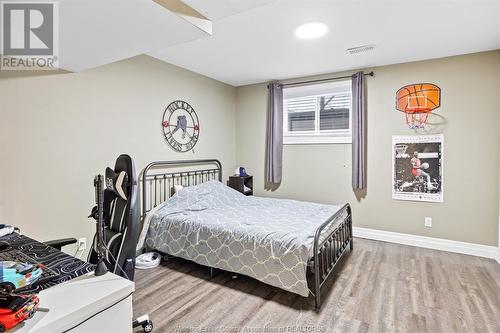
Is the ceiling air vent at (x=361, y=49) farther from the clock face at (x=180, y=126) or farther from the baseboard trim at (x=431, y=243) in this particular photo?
the baseboard trim at (x=431, y=243)

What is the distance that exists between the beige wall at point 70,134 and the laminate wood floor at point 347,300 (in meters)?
1.09

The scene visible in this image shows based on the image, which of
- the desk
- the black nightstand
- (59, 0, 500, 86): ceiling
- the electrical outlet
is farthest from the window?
the desk

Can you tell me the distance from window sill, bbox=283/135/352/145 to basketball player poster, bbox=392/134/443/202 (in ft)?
2.27

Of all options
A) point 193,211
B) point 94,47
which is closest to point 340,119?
point 193,211

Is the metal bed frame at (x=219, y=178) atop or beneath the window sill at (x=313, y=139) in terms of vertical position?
beneath

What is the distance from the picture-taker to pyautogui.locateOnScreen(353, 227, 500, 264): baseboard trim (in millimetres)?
3279

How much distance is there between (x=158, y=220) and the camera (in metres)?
3.21

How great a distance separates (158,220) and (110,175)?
1.55 metres

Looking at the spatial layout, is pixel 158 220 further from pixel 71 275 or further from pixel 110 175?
pixel 71 275

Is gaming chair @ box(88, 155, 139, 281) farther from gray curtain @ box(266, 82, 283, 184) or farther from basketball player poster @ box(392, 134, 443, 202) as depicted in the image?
basketball player poster @ box(392, 134, 443, 202)

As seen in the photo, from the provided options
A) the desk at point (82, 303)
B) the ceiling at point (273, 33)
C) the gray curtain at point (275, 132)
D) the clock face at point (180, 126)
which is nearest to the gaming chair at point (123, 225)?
the desk at point (82, 303)

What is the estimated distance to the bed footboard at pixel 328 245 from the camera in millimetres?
2205

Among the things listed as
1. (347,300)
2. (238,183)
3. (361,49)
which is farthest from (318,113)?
(347,300)
